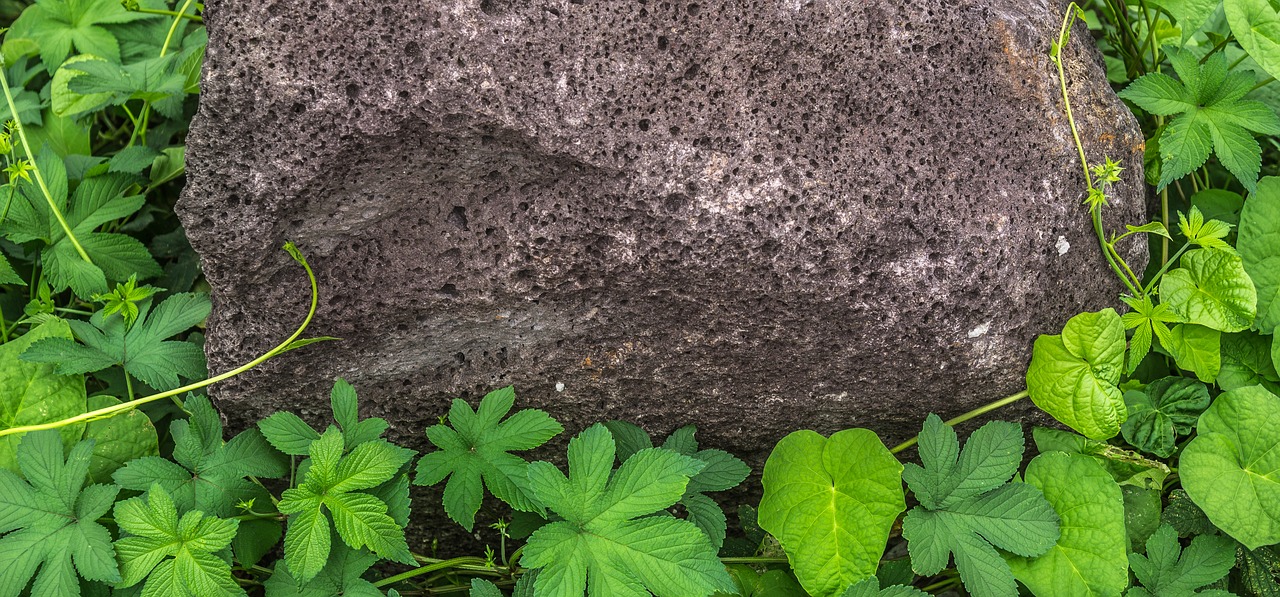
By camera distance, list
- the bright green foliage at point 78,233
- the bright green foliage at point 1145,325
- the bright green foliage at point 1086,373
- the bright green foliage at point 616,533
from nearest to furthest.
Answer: the bright green foliage at point 616,533 → the bright green foliage at point 1086,373 → the bright green foliage at point 1145,325 → the bright green foliage at point 78,233

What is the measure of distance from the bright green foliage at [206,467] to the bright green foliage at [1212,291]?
214 cm

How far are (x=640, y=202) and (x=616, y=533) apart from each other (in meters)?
0.68

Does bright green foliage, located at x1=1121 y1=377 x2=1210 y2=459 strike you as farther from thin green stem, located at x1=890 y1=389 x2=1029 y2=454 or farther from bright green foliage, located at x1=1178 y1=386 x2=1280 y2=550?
thin green stem, located at x1=890 y1=389 x2=1029 y2=454

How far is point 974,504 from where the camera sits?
1968 mm

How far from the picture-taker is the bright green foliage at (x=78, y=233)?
2332mm

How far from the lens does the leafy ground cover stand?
182cm

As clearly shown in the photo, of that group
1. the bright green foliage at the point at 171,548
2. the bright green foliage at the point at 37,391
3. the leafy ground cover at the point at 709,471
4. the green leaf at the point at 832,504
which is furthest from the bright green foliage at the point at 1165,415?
the bright green foliage at the point at 37,391

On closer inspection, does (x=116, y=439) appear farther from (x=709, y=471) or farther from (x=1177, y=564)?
(x=1177, y=564)

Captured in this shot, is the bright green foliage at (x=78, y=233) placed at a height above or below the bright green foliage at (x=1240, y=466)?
above

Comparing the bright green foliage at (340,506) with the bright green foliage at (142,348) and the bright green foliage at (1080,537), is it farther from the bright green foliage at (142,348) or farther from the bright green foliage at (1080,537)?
Answer: the bright green foliage at (1080,537)

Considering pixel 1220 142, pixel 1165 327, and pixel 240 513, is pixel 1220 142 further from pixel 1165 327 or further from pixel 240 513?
pixel 240 513

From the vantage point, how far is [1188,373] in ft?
7.73

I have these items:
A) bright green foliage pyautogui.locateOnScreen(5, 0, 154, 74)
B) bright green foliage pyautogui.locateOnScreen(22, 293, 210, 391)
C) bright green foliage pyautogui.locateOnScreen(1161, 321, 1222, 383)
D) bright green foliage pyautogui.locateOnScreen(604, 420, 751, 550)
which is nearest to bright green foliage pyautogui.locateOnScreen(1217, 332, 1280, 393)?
bright green foliage pyautogui.locateOnScreen(1161, 321, 1222, 383)

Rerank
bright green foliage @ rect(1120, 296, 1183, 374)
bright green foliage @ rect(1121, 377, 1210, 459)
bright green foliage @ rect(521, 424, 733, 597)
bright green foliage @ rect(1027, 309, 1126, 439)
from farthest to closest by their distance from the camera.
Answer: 1. bright green foliage @ rect(1121, 377, 1210, 459)
2. bright green foliage @ rect(1120, 296, 1183, 374)
3. bright green foliage @ rect(1027, 309, 1126, 439)
4. bright green foliage @ rect(521, 424, 733, 597)
